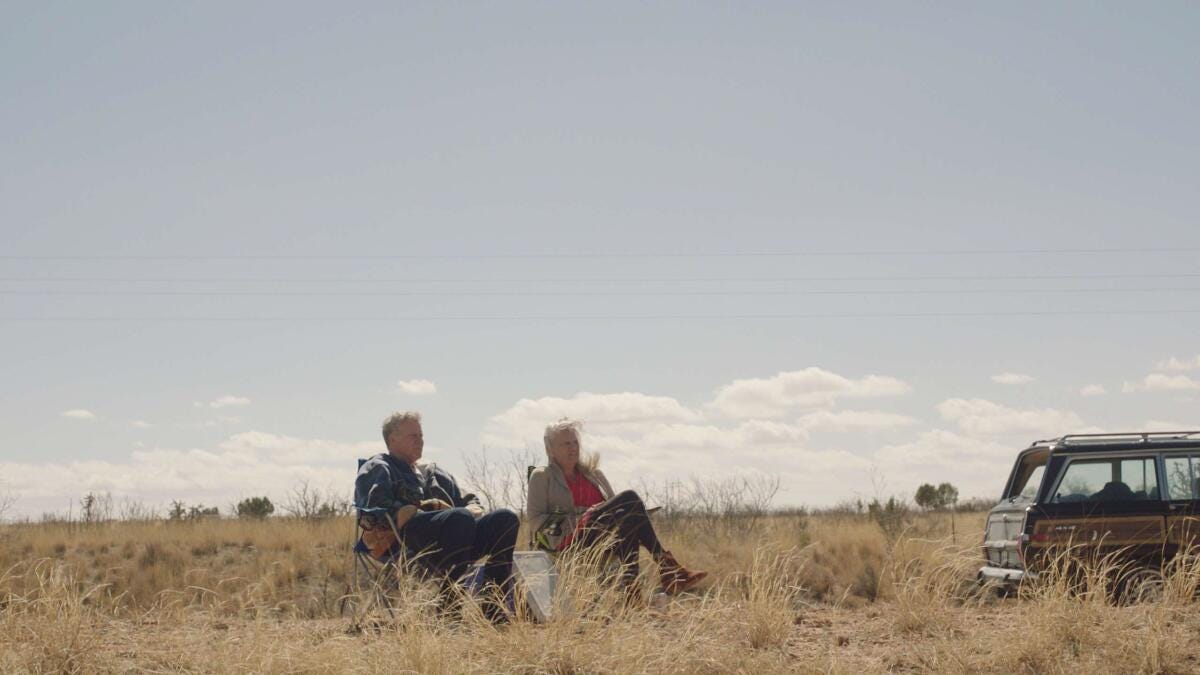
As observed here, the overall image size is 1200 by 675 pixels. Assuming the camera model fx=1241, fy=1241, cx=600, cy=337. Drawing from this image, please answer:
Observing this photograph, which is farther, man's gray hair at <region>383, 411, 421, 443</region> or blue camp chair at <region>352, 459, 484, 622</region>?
man's gray hair at <region>383, 411, 421, 443</region>

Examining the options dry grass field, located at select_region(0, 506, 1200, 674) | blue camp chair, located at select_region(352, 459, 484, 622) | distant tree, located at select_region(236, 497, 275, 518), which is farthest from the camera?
distant tree, located at select_region(236, 497, 275, 518)

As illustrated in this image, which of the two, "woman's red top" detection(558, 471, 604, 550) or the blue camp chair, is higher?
"woman's red top" detection(558, 471, 604, 550)

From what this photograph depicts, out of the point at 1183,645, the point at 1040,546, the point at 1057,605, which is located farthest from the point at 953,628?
the point at 1040,546

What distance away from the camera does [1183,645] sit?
6.33m

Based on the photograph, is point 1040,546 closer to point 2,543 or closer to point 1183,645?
point 1183,645

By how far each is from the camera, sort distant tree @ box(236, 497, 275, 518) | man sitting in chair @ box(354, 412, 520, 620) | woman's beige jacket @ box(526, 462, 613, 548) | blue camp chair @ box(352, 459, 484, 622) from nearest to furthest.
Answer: blue camp chair @ box(352, 459, 484, 622) < man sitting in chair @ box(354, 412, 520, 620) < woman's beige jacket @ box(526, 462, 613, 548) < distant tree @ box(236, 497, 275, 518)

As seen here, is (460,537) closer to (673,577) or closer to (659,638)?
(673,577)

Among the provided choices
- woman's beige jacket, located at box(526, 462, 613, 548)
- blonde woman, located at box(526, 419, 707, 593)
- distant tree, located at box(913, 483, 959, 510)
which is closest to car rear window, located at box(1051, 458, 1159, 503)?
blonde woman, located at box(526, 419, 707, 593)

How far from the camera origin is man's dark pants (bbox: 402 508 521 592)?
22.7 feet

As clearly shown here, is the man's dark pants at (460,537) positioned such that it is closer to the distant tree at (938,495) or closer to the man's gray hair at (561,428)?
the man's gray hair at (561,428)

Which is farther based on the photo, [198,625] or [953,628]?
[198,625]

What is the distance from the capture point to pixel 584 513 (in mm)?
7895

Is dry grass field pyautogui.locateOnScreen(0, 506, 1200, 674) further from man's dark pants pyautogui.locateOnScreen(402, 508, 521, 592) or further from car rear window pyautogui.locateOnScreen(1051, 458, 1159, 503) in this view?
car rear window pyautogui.locateOnScreen(1051, 458, 1159, 503)

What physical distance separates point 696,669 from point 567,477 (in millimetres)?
2762
